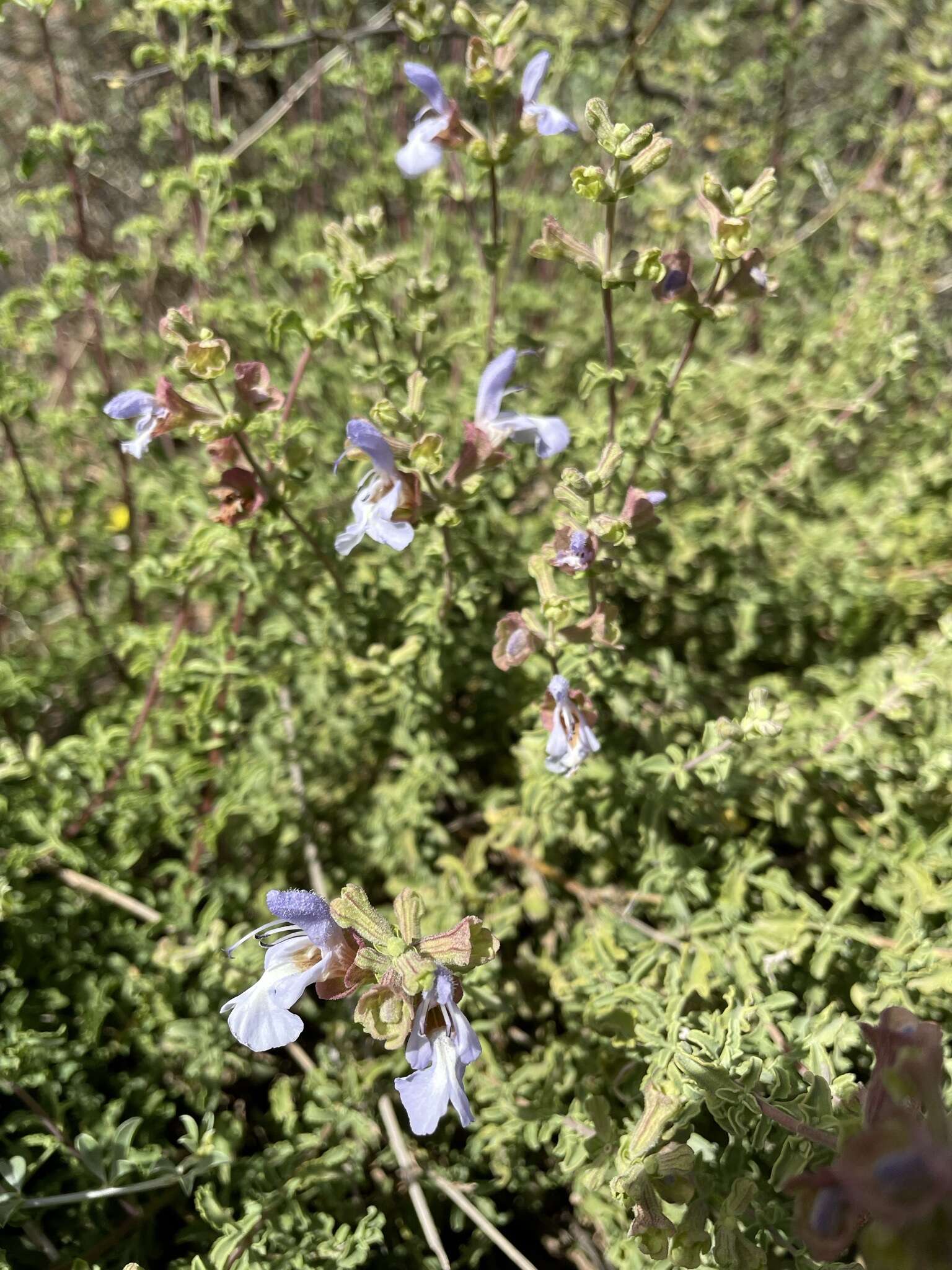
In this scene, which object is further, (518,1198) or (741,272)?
(518,1198)

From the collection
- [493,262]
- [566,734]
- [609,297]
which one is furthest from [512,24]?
[566,734]

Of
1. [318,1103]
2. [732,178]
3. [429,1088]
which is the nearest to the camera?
[429,1088]

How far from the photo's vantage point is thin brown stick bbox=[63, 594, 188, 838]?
100 inches

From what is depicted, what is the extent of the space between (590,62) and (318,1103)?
4.30 meters

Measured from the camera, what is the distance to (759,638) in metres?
3.20

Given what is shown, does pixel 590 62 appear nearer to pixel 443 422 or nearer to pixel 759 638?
pixel 443 422

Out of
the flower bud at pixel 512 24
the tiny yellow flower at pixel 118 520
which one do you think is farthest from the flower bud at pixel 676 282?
the tiny yellow flower at pixel 118 520

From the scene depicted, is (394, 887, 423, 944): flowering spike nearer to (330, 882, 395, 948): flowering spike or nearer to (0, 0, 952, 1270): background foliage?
(330, 882, 395, 948): flowering spike

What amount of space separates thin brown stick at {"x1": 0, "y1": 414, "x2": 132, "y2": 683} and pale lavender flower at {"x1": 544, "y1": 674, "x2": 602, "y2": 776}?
184 cm

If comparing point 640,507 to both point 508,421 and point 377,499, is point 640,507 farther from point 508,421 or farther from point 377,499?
point 377,499

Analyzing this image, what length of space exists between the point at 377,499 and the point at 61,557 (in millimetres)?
1539

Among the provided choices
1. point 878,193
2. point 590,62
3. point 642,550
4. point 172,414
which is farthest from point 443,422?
point 878,193

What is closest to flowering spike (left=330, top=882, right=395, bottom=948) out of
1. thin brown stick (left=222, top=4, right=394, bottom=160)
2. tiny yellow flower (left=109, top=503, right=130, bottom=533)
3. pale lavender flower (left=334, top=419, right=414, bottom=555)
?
pale lavender flower (left=334, top=419, right=414, bottom=555)

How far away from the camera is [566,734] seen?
6.47 feet
